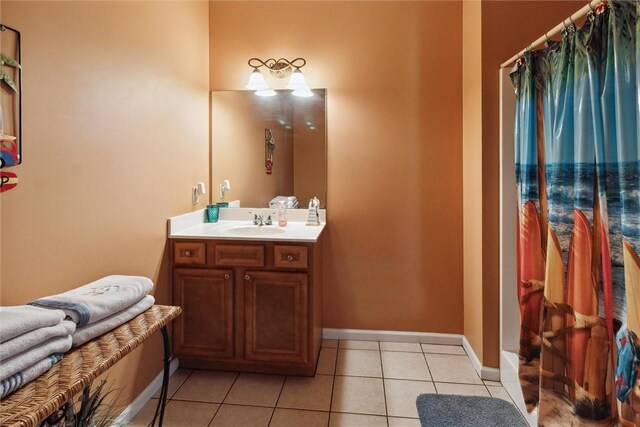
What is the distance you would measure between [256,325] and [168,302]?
565 mm

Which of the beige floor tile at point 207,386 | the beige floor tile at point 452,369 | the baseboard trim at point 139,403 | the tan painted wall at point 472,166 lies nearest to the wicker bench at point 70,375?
the baseboard trim at point 139,403

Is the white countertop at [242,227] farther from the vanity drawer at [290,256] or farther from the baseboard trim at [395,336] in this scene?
the baseboard trim at [395,336]

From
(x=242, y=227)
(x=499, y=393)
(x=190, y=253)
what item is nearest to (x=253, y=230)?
(x=242, y=227)

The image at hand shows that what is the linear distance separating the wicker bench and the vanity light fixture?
1.92m

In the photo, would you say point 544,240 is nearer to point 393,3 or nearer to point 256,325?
point 256,325

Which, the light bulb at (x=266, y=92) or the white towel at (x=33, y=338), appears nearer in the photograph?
the white towel at (x=33, y=338)

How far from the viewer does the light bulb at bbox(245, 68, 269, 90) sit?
264 centimetres

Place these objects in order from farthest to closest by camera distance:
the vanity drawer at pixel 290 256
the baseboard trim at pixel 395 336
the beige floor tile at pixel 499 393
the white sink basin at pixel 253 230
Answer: the baseboard trim at pixel 395 336, the white sink basin at pixel 253 230, the vanity drawer at pixel 290 256, the beige floor tile at pixel 499 393

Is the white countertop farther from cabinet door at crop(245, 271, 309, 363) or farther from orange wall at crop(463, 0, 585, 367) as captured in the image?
orange wall at crop(463, 0, 585, 367)

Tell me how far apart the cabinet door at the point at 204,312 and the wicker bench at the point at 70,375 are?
87 centimetres

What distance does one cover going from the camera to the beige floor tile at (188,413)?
1760 mm

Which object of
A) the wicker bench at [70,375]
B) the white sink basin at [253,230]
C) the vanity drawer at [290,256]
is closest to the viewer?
the wicker bench at [70,375]

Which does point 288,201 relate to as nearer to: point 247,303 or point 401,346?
→ point 247,303

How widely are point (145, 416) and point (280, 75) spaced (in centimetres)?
236
